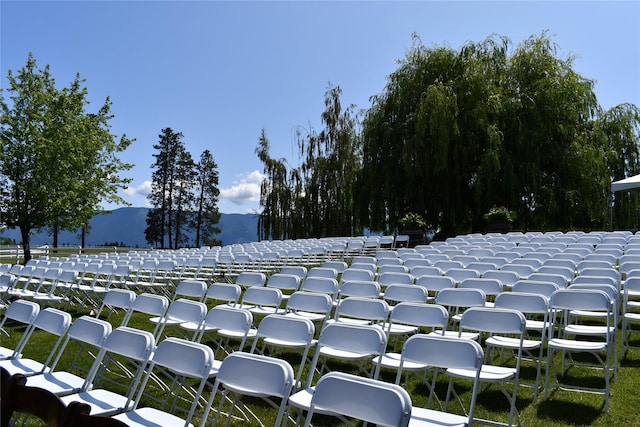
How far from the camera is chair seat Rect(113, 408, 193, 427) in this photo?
2795 millimetres

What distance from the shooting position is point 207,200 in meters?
47.3

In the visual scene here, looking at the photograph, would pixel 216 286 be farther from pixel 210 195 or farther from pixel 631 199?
pixel 210 195

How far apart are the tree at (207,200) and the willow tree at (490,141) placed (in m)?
29.8

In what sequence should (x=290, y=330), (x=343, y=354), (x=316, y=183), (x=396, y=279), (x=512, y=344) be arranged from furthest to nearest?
(x=316, y=183) < (x=396, y=279) < (x=512, y=344) < (x=343, y=354) < (x=290, y=330)

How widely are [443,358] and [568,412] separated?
1.28 meters

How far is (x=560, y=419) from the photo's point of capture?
134 inches

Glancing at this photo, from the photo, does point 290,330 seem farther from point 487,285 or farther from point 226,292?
point 487,285

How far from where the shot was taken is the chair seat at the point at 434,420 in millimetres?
2676

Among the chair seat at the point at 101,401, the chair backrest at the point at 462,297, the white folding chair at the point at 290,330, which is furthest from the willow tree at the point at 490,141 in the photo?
the chair seat at the point at 101,401

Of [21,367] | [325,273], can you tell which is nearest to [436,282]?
[325,273]

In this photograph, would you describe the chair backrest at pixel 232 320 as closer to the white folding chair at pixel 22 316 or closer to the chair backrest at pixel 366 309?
the chair backrest at pixel 366 309

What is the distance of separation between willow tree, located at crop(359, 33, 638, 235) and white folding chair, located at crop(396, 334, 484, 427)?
14987mm

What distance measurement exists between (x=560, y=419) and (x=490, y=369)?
0.58 m

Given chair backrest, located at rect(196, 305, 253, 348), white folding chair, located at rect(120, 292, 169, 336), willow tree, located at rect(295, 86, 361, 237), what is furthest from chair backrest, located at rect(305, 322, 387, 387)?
willow tree, located at rect(295, 86, 361, 237)
